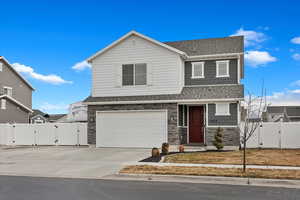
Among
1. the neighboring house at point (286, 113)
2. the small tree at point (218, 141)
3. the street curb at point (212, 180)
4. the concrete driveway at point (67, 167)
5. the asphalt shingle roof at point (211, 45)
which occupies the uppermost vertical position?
the asphalt shingle roof at point (211, 45)

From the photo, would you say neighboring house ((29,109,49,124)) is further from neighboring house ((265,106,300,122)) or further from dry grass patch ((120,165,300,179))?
dry grass patch ((120,165,300,179))

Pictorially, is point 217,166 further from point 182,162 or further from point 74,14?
point 74,14

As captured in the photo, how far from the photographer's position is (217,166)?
1189 cm

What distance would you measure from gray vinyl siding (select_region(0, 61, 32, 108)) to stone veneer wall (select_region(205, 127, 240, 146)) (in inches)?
1029

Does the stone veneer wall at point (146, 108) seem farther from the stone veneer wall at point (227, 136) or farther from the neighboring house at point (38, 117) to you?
the neighboring house at point (38, 117)

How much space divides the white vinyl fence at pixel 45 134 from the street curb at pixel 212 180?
1280 cm

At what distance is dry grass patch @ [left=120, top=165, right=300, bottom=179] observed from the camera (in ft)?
32.8

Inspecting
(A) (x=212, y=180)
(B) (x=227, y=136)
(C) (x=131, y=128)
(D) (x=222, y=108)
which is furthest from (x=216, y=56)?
(A) (x=212, y=180)

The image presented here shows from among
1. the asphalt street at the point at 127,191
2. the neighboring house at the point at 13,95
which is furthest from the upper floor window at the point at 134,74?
the neighboring house at the point at 13,95

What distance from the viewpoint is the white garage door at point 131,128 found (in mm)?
19641

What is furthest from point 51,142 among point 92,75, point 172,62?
point 172,62

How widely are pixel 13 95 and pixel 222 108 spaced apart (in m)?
28.2

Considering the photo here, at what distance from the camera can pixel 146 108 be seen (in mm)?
19859

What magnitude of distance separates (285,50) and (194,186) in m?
16.1
